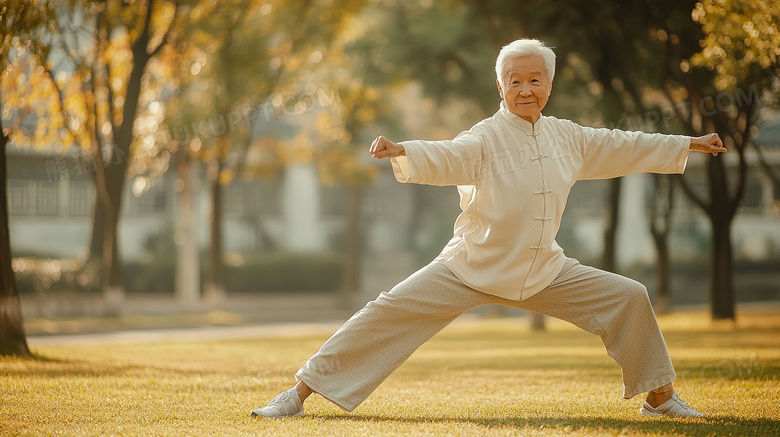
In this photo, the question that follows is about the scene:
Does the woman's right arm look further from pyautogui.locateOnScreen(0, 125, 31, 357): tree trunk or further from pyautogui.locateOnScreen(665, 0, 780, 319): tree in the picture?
pyautogui.locateOnScreen(665, 0, 780, 319): tree

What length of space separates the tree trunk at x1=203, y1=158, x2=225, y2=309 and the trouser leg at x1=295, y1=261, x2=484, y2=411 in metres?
17.8

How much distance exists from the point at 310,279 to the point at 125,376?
2206 cm

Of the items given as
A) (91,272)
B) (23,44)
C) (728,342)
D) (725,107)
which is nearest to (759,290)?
(725,107)

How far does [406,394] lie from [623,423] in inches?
73.1

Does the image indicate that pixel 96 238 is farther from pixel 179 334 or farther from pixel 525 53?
pixel 525 53

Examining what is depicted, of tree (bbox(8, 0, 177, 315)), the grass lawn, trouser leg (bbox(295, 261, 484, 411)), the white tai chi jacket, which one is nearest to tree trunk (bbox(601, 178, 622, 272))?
the grass lawn

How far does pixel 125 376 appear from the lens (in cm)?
736

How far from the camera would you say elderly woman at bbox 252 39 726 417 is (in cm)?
500

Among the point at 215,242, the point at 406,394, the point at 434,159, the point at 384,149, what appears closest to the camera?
the point at 384,149

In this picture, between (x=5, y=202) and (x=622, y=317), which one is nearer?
(x=622, y=317)

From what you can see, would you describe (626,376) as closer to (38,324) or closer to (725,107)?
(725,107)
